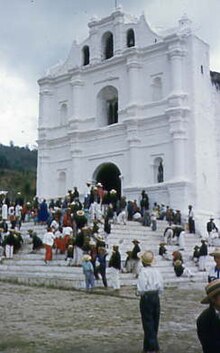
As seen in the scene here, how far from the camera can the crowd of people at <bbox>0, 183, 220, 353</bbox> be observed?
284 inches

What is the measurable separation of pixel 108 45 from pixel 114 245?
69.7 ft

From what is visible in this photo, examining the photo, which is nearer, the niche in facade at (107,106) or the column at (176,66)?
the column at (176,66)

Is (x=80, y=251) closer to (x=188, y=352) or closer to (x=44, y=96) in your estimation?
(x=188, y=352)

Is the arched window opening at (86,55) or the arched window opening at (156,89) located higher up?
the arched window opening at (86,55)

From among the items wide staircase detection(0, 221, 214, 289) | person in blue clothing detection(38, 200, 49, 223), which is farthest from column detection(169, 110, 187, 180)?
person in blue clothing detection(38, 200, 49, 223)

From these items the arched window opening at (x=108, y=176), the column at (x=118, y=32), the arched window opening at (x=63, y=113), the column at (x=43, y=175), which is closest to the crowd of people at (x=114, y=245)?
the arched window opening at (x=108, y=176)

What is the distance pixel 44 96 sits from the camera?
37500 millimetres

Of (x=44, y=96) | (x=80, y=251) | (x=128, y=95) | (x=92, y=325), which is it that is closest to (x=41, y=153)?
(x=44, y=96)

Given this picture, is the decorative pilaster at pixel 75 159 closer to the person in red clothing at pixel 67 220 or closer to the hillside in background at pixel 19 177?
the person in red clothing at pixel 67 220

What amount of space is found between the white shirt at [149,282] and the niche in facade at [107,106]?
27836mm

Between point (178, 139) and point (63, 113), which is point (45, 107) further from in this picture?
point (178, 139)

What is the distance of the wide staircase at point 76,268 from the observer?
1634 centimetres

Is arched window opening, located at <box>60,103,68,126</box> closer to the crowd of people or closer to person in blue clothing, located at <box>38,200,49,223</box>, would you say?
the crowd of people

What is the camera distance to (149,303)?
23.7 feet
